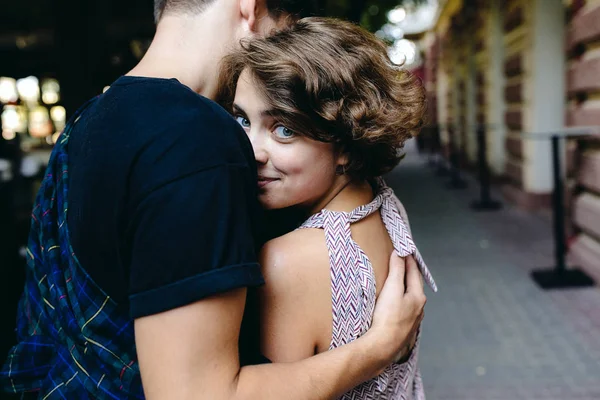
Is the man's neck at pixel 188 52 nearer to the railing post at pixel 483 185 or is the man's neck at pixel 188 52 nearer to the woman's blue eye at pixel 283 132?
the woman's blue eye at pixel 283 132

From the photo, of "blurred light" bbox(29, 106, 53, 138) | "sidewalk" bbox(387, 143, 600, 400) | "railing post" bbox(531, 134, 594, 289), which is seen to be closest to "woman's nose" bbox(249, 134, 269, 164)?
"sidewalk" bbox(387, 143, 600, 400)

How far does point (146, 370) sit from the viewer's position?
41.4 inches

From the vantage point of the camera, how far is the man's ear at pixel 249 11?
153cm

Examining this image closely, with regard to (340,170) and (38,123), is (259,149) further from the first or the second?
(38,123)

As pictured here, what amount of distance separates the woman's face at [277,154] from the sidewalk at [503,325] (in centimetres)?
272

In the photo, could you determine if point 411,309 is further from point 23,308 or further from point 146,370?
point 23,308

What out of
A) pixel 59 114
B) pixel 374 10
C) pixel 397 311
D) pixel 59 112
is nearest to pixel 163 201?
pixel 397 311

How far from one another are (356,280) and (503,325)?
3643 mm

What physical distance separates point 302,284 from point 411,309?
32 centimetres

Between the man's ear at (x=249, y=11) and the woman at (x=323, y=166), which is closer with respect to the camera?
the woman at (x=323, y=166)

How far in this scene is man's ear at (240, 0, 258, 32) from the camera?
1.53 metres

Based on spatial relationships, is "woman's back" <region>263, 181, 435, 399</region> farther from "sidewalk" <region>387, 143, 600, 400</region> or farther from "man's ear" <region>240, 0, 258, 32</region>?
"sidewalk" <region>387, 143, 600, 400</region>

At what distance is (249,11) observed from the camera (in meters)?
1.54

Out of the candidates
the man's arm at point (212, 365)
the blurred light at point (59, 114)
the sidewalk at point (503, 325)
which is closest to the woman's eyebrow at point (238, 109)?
the man's arm at point (212, 365)
